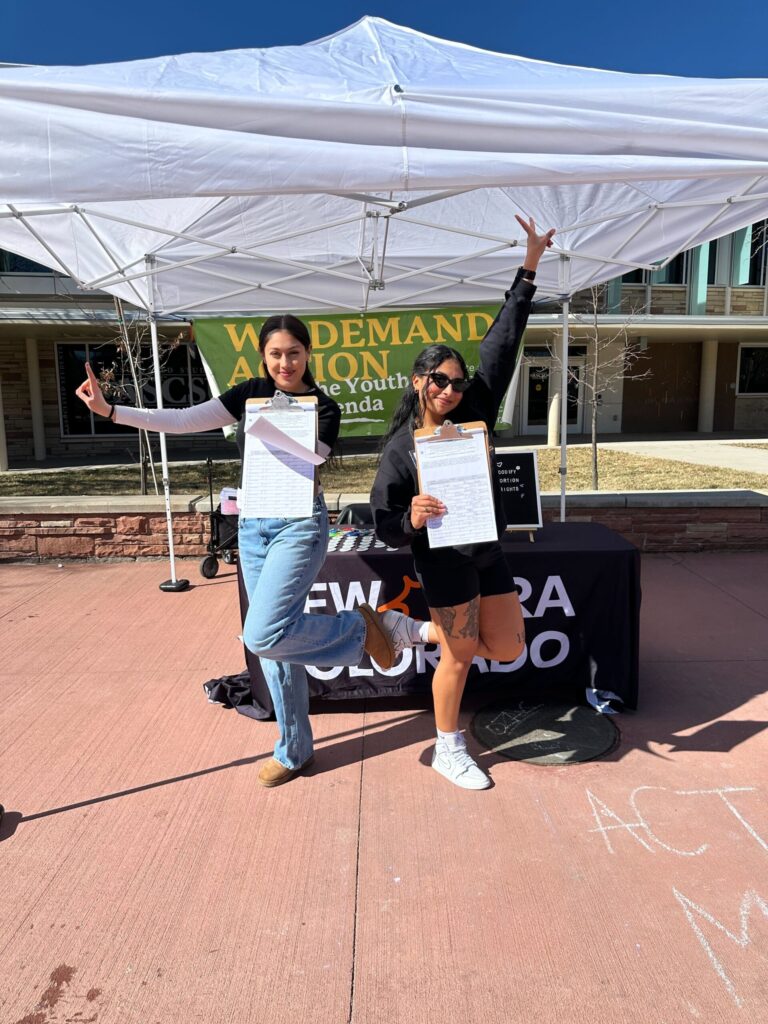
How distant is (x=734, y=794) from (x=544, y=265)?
153 inches

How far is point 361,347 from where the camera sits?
5.70 metres

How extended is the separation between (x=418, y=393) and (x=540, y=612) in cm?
148

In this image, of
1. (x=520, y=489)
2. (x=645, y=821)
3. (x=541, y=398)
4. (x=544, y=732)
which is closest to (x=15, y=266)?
(x=541, y=398)

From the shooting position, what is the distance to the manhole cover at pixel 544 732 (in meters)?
3.07

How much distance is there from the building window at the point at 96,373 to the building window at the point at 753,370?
16393mm

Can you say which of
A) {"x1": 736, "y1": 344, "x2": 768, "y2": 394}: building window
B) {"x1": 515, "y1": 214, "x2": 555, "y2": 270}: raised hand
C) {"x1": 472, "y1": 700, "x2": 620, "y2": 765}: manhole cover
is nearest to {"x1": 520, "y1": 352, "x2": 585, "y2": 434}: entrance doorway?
{"x1": 736, "y1": 344, "x2": 768, "y2": 394}: building window

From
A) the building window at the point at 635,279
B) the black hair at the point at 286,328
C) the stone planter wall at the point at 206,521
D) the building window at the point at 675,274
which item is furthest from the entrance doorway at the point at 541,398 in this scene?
the black hair at the point at 286,328

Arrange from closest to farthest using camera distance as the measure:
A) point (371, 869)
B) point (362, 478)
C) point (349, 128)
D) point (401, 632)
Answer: point (349, 128) → point (371, 869) → point (401, 632) → point (362, 478)

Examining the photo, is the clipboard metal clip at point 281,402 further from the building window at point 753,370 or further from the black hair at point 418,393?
the building window at point 753,370

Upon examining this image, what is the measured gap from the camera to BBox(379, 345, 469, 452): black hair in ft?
8.17

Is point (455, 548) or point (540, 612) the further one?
point (540, 612)

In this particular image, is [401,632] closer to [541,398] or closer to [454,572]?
[454,572]

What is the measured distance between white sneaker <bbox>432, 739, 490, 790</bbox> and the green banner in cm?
328

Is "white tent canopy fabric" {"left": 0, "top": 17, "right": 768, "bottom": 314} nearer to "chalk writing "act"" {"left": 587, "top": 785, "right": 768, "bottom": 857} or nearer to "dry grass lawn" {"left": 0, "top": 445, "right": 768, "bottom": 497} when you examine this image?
"chalk writing "act"" {"left": 587, "top": 785, "right": 768, "bottom": 857}
